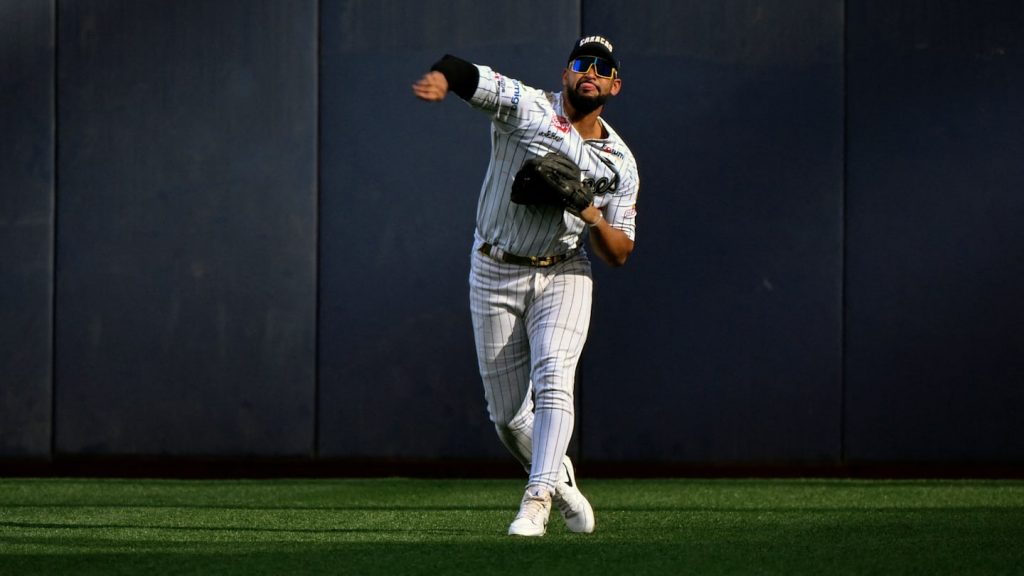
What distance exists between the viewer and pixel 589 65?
4613 millimetres

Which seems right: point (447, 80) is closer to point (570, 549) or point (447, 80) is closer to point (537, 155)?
point (537, 155)

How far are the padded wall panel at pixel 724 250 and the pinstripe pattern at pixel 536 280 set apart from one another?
8.80 ft

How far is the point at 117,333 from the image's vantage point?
7.53m

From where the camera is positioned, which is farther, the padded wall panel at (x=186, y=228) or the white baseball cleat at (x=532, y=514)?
the padded wall panel at (x=186, y=228)

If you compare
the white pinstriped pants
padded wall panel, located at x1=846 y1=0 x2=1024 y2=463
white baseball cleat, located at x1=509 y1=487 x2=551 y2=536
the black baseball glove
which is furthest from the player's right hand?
padded wall panel, located at x1=846 y1=0 x2=1024 y2=463

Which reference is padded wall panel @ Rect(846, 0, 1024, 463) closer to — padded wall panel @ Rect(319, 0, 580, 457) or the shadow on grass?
padded wall panel @ Rect(319, 0, 580, 457)

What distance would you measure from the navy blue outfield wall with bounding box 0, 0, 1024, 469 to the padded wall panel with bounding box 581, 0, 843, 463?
0.01 metres

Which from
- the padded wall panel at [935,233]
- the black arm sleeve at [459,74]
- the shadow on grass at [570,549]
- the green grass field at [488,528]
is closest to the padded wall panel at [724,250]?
the padded wall panel at [935,233]

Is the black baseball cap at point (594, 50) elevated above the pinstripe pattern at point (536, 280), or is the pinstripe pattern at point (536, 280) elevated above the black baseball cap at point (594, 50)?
the black baseball cap at point (594, 50)

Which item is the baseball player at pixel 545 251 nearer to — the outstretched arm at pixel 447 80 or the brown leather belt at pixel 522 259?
the brown leather belt at pixel 522 259

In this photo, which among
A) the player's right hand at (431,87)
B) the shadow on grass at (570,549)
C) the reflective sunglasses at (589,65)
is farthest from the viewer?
the reflective sunglasses at (589,65)

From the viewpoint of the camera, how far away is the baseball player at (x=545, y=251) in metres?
4.44

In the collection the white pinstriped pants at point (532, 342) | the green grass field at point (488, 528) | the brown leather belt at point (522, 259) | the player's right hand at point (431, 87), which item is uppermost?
the player's right hand at point (431, 87)

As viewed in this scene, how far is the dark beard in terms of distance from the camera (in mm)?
4629
